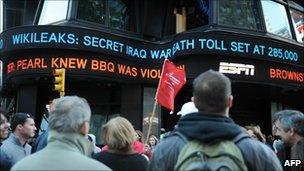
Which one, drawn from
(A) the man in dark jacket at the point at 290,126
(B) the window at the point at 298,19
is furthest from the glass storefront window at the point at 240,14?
(A) the man in dark jacket at the point at 290,126

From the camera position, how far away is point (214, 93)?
10.4 ft

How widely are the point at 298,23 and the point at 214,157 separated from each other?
17.7 m

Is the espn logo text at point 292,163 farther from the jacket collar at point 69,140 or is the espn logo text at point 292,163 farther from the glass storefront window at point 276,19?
the glass storefront window at point 276,19

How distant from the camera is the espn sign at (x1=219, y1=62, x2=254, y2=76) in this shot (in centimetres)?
1617

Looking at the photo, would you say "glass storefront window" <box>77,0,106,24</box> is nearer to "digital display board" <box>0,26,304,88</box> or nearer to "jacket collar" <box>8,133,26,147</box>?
"digital display board" <box>0,26,304,88</box>

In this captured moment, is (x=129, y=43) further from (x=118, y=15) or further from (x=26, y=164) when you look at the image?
(x=26, y=164)

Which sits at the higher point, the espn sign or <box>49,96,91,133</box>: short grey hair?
the espn sign

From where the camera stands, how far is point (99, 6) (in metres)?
17.5

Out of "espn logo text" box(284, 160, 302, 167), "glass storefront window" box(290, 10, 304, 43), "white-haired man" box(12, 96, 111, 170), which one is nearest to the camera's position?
"white-haired man" box(12, 96, 111, 170)

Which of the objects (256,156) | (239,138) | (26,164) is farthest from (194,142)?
(26,164)

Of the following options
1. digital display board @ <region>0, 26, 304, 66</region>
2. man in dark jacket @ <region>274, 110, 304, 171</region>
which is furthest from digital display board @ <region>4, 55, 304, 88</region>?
man in dark jacket @ <region>274, 110, 304, 171</region>

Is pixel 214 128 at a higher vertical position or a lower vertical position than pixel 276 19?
lower

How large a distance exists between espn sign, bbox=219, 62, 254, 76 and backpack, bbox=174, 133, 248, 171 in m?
13.1

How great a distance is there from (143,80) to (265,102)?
4765 mm
